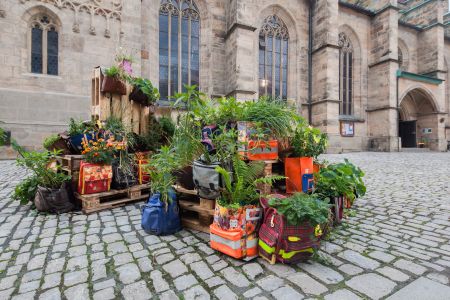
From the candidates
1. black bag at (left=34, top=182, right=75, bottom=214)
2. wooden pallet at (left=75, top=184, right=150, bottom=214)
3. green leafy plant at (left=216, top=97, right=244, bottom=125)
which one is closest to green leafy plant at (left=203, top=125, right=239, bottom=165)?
green leafy plant at (left=216, top=97, right=244, bottom=125)

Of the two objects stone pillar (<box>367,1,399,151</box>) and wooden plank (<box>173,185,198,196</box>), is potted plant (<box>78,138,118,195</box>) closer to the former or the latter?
wooden plank (<box>173,185,198,196</box>)

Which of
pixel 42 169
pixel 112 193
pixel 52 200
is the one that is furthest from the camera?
pixel 112 193

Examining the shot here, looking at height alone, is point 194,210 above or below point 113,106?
below

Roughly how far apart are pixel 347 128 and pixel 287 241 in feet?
56.5

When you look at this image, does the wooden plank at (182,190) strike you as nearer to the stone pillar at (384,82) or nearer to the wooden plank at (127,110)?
the wooden plank at (127,110)

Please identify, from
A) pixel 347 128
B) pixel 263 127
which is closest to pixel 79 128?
pixel 263 127

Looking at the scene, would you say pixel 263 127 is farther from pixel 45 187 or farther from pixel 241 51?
pixel 241 51

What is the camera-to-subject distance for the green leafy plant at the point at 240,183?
2.33 meters

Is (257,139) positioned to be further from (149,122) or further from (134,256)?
(149,122)

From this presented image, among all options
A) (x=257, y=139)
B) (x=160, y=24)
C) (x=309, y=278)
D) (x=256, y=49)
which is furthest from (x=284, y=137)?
(x=256, y=49)

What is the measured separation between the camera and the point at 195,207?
290 centimetres

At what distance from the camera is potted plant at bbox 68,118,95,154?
3.87m

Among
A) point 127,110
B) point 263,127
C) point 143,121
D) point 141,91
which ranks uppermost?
point 141,91

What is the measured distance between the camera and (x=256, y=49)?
15.4 meters
